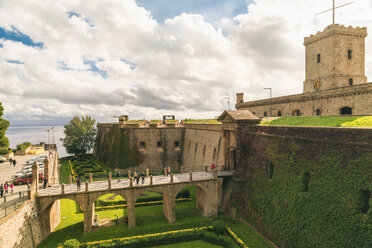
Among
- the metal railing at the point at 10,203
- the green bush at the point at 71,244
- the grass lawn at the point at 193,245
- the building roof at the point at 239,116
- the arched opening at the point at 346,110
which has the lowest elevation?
the grass lawn at the point at 193,245

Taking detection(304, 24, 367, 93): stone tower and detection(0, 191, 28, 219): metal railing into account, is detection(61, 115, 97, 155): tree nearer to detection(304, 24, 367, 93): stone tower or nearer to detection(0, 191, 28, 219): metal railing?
detection(0, 191, 28, 219): metal railing

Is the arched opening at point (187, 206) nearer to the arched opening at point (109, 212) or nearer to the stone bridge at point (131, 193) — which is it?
the stone bridge at point (131, 193)

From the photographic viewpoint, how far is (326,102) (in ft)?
84.4

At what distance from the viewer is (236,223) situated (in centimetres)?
2338

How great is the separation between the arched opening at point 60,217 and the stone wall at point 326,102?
2958cm

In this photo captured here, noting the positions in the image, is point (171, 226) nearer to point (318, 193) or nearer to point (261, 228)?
point (261, 228)

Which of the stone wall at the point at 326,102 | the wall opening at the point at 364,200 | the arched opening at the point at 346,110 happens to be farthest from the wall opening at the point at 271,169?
the arched opening at the point at 346,110

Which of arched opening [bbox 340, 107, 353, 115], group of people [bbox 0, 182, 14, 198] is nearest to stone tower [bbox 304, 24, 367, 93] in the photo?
arched opening [bbox 340, 107, 353, 115]

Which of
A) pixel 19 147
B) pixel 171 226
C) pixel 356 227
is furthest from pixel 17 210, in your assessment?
pixel 19 147

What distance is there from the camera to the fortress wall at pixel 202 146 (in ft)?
102

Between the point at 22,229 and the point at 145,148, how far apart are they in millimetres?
26295

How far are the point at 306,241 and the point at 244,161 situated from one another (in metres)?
10.1

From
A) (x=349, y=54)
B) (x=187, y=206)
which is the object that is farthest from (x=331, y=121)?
(x=349, y=54)

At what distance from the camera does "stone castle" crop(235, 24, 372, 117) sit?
2628 centimetres
